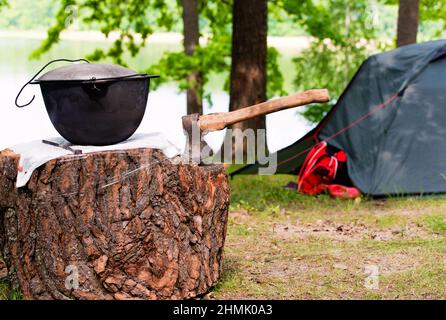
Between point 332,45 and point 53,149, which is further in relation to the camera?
point 332,45

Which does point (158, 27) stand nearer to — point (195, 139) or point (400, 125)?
point (400, 125)

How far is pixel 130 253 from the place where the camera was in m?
3.99

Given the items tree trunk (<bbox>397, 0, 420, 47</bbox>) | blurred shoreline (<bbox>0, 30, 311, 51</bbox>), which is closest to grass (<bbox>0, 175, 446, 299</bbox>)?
tree trunk (<bbox>397, 0, 420, 47</bbox>)

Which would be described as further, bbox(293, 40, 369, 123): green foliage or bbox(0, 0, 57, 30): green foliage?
bbox(0, 0, 57, 30): green foliage

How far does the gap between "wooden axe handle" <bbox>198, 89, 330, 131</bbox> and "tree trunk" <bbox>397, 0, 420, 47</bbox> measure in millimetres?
6066

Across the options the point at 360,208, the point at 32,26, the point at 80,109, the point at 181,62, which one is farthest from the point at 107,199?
the point at 32,26

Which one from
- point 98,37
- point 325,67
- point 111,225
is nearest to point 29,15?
point 98,37

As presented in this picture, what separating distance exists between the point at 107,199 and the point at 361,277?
1832 mm

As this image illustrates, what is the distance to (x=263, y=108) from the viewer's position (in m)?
4.37

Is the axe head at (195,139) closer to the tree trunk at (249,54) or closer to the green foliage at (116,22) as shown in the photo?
the tree trunk at (249,54)

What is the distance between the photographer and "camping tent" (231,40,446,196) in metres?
7.48

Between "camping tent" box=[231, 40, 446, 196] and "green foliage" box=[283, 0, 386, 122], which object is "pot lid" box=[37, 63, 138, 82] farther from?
"green foliage" box=[283, 0, 386, 122]

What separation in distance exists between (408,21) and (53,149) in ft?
23.5
